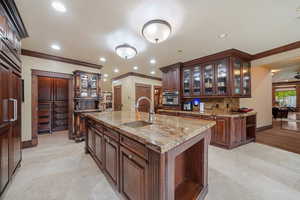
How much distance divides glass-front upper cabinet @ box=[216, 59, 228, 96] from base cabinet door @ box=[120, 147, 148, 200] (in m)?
3.50

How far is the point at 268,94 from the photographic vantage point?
16.5 feet

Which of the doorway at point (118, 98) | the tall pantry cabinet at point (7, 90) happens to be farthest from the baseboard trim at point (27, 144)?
the doorway at point (118, 98)

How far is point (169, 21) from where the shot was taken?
2160 mm

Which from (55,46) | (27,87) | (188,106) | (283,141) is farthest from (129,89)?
(283,141)

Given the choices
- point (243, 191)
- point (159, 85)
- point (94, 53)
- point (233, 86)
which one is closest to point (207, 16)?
point (233, 86)

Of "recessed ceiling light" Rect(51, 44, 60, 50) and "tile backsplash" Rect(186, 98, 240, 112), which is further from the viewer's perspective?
"tile backsplash" Rect(186, 98, 240, 112)

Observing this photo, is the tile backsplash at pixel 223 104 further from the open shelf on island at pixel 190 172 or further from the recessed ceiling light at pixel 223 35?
the open shelf on island at pixel 190 172

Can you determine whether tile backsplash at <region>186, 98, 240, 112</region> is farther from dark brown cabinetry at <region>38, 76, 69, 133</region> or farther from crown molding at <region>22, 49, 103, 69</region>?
dark brown cabinetry at <region>38, 76, 69, 133</region>

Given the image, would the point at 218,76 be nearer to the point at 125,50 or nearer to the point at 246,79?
the point at 246,79

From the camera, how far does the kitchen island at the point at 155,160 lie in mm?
1032

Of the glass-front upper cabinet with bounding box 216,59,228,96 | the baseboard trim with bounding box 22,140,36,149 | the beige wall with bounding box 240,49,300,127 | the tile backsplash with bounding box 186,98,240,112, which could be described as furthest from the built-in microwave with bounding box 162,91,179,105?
the baseboard trim with bounding box 22,140,36,149

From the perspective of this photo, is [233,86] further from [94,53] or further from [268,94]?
[94,53]

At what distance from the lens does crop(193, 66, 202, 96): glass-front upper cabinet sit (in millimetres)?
4285

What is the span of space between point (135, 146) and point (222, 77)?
3.63 metres
